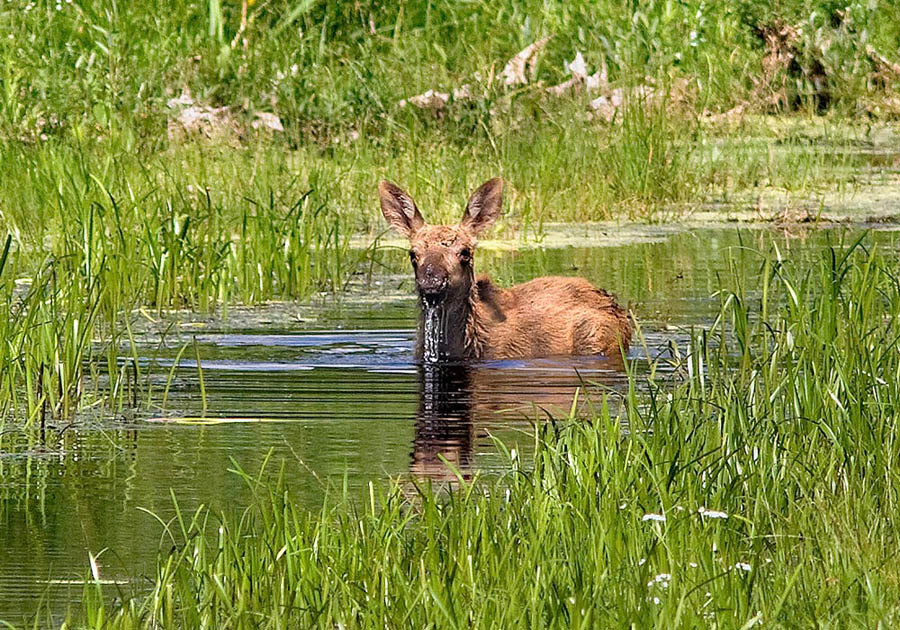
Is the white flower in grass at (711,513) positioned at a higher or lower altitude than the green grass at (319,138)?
lower

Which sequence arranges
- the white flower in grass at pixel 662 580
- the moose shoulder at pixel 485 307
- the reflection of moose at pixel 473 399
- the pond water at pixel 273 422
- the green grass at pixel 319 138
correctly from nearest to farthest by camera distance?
the white flower in grass at pixel 662 580 < the pond water at pixel 273 422 < the reflection of moose at pixel 473 399 < the moose shoulder at pixel 485 307 < the green grass at pixel 319 138

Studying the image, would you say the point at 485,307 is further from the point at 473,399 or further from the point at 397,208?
the point at 473,399

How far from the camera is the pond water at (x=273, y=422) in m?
5.81

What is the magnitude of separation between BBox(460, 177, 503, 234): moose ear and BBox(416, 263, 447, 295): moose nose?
0.48m

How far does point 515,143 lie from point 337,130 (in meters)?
1.92

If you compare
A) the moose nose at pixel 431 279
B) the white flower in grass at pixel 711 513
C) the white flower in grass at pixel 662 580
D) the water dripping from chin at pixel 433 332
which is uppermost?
the moose nose at pixel 431 279

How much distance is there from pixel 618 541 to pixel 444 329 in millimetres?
4861

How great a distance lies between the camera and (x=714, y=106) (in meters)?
19.9

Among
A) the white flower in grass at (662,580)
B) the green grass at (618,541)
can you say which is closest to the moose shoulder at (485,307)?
the green grass at (618,541)

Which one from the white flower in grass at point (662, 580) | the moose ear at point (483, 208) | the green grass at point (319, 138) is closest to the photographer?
the white flower in grass at point (662, 580)

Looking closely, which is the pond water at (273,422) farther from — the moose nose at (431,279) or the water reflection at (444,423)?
the moose nose at (431,279)

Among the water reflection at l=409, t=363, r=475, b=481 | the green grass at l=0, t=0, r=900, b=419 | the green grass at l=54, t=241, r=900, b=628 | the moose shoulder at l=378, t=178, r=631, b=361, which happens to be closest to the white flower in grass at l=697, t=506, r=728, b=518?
the green grass at l=54, t=241, r=900, b=628

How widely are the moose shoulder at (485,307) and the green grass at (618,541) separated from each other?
348cm

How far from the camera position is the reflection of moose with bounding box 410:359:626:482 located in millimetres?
7020
